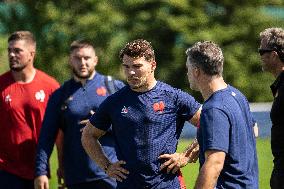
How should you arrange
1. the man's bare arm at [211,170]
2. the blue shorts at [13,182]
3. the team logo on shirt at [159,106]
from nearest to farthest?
the man's bare arm at [211,170] → the team logo on shirt at [159,106] → the blue shorts at [13,182]

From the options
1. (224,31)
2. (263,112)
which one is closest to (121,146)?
(263,112)

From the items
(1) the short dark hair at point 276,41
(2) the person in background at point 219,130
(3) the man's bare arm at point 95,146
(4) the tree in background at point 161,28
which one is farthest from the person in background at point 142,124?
(4) the tree in background at point 161,28

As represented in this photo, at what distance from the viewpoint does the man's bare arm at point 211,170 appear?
20.4 ft

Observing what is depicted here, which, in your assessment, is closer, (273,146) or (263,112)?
(273,146)

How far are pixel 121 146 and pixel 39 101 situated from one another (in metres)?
2.39

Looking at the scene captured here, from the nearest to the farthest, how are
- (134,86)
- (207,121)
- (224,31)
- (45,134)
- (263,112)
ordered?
(207,121)
(134,86)
(45,134)
(263,112)
(224,31)

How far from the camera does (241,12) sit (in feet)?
87.3

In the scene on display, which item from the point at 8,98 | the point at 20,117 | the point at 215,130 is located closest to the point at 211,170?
the point at 215,130

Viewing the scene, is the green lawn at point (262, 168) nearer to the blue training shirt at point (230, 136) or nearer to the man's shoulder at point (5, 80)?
the man's shoulder at point (5, 80)

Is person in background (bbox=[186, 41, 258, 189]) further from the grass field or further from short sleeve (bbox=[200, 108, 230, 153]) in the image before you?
the grass field

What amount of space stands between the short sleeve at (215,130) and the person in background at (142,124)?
133cm

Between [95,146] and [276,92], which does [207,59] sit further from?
[95,146]

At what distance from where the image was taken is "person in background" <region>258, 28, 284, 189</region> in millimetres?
7746

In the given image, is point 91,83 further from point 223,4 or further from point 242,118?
point 223,4
